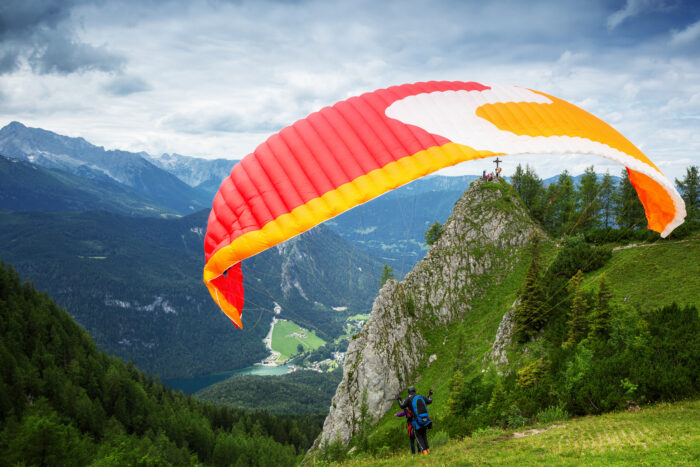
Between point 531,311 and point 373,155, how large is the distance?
21.7 m

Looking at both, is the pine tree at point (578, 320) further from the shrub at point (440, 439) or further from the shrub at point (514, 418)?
the shrub at point (440, 439)

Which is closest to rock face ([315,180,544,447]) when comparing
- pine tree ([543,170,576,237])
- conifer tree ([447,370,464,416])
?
pine tree ([543,170,576,237])

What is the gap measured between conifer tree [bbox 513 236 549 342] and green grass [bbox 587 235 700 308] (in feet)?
12.7

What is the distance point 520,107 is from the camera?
11.4m

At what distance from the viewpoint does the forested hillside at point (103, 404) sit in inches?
2751

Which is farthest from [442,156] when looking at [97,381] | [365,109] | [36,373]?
[97,381]

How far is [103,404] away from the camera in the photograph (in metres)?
81.9

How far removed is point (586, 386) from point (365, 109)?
15.4 metres

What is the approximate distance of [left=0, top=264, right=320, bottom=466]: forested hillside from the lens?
69.9m

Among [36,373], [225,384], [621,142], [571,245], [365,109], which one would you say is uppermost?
[365,109]

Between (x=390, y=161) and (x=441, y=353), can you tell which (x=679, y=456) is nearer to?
(x=390, y=161)

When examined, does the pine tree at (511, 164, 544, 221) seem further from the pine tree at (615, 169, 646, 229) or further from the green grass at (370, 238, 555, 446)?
the green grass at (370, 238, 555, 446)

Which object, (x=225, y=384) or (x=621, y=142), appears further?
(x=225, y=384)

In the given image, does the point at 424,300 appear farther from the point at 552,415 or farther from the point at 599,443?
the point at 599,443
